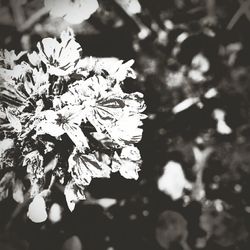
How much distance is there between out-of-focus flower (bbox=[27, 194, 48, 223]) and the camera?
79cm

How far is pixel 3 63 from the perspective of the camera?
77 centimetres

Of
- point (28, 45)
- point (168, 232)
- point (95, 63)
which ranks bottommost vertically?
point (168, 232)

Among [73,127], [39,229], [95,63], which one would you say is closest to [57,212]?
[39,229]

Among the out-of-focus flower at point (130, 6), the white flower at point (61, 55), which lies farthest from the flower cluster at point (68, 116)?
the out-of-focus flower at point (130, 6)

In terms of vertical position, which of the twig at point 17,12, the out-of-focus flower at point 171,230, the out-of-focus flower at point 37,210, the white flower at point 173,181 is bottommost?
the out-of-focus flower at point 171,230

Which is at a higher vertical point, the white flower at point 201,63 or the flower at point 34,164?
the white flower at point 201,63

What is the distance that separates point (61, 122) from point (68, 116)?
0.07ft

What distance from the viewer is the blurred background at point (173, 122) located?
73 cm

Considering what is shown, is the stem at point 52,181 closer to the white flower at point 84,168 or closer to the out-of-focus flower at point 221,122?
the white flower at point 84,168

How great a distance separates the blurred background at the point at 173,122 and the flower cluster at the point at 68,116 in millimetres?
26

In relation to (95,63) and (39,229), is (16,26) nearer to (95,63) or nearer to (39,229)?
(95,63)

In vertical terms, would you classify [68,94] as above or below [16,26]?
below

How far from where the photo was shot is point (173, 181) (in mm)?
771

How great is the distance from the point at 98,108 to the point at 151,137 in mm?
144
